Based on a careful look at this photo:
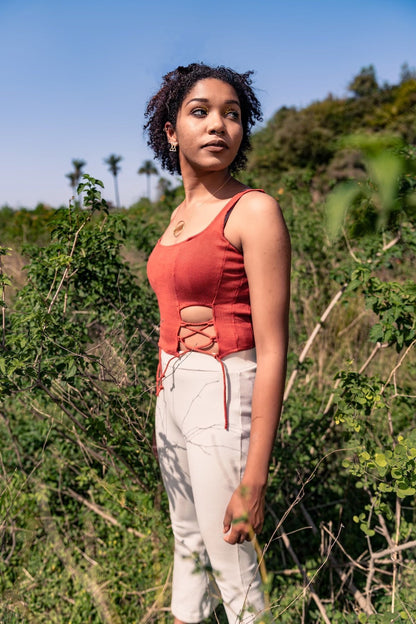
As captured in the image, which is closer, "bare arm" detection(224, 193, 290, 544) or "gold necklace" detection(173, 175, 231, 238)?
"bare arm" detection(224, 193, 290, 544)

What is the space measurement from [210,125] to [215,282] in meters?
0.47

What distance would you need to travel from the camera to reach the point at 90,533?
2.47m

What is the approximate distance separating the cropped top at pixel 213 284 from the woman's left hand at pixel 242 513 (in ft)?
1.23

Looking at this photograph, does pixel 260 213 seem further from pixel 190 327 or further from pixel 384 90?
pixel 384 90

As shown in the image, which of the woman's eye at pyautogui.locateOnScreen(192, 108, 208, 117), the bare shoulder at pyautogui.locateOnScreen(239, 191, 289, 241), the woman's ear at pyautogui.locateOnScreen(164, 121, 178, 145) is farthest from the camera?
the woman's ear at pyautogui.locateOnScreen(164, 121, 178, 145)

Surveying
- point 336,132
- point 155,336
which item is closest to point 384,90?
point 336,132

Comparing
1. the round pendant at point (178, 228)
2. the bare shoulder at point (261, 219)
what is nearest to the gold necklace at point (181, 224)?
the round pendant at point (178, 228)

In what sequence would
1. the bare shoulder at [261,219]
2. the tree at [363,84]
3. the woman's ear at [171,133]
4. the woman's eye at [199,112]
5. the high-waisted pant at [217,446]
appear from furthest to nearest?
the tree at [363,84] → the woman's ear at [171,133] → the woman's eye at [199,112] → the high-waisted pant at [217,446] → the bare shoulder at [261,219]

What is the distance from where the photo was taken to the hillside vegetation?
169 centimetres

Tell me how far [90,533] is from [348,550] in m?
1.31

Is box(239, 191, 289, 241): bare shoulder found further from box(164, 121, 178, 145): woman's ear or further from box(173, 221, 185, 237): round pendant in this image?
box(164, 121, 178, 145): woman's ear

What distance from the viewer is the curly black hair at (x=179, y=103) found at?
1.49 m

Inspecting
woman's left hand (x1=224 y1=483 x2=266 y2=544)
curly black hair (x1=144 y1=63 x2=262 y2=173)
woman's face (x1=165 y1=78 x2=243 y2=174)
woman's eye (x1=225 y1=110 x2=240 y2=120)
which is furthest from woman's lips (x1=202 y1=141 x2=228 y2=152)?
woman's left hand (x1=224 y1=483 x2=266 y2=544)

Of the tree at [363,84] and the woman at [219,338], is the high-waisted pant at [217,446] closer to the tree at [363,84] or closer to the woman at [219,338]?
the woman at [219,338]
